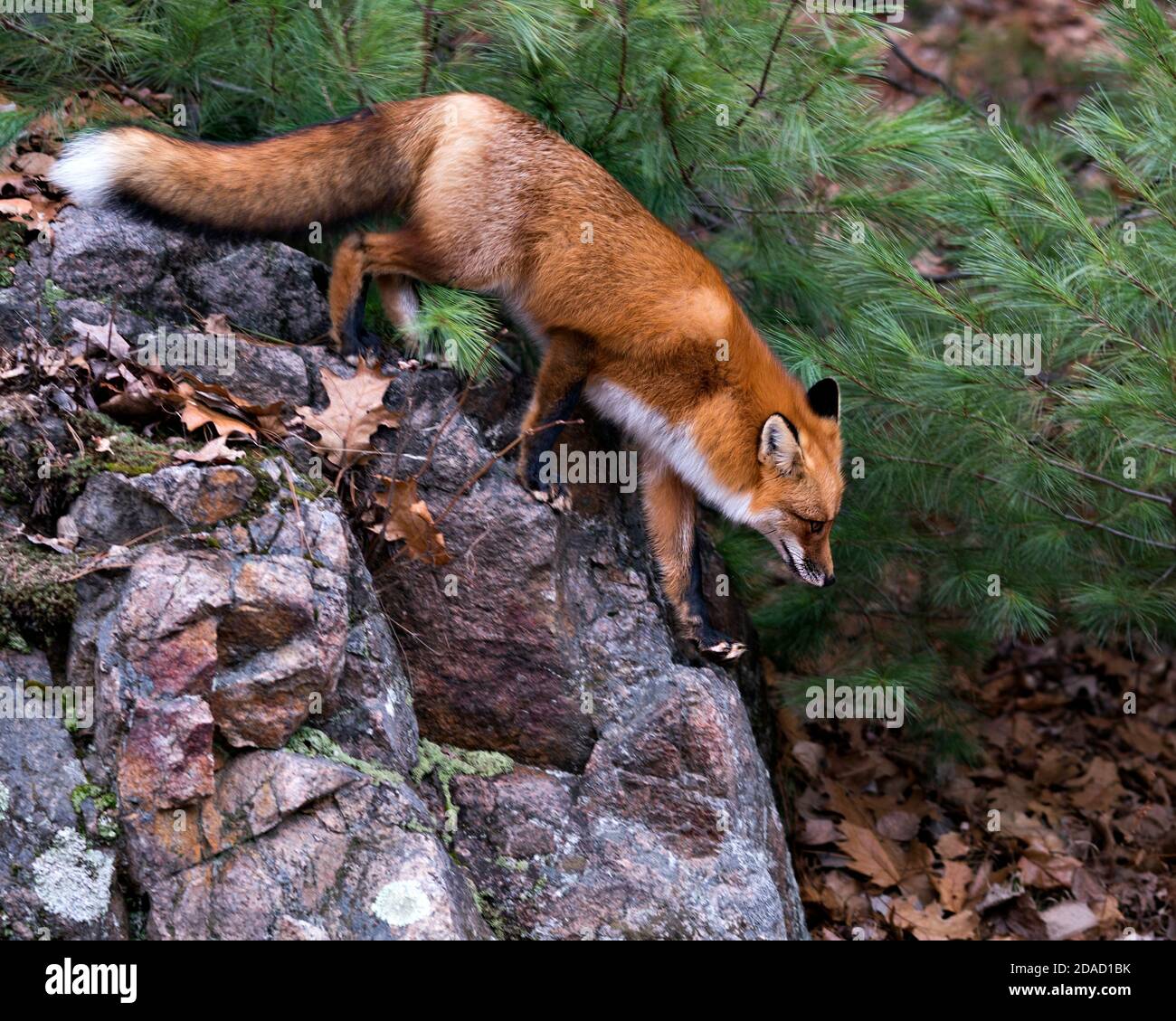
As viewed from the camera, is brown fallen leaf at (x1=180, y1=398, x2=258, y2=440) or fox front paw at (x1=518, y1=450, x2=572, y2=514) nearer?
brown fallen leaf at (x1=180, y1=398, x2=258, y2=440)

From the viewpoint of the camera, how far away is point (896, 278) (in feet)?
17.6

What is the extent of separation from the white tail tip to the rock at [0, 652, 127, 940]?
239cm

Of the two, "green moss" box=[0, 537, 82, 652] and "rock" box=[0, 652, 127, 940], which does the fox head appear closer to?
"green moss" box=[0, 537, 82, 652]

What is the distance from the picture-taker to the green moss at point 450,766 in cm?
460

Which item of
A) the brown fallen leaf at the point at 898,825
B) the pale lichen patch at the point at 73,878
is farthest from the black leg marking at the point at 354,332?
the brown fallen leaf at the point at 898,825

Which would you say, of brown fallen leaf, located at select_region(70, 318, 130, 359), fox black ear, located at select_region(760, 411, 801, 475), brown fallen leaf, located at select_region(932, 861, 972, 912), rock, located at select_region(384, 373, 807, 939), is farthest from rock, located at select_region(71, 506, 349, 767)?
brown fallen leaf, located at select_region(932, 861, 972, 912)

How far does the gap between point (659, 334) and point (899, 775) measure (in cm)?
402

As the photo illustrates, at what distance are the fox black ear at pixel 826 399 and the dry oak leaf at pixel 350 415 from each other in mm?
1948

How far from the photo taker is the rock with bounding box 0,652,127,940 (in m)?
3.64

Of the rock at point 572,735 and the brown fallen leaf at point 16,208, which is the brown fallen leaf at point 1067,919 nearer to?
the rock at point 572,735

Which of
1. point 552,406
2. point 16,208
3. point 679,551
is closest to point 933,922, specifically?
point 679,551

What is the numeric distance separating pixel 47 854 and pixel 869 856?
4.80 meters

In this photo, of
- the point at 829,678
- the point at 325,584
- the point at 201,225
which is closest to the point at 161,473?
the point at 325,584

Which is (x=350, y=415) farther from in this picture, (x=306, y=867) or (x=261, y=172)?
(x=306, y=867)
